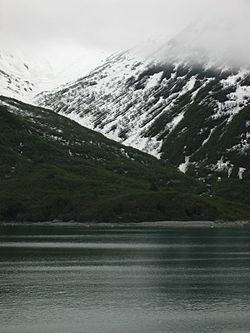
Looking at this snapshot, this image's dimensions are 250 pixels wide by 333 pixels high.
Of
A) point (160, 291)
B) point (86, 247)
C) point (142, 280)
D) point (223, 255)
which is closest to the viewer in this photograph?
point (160, 291)

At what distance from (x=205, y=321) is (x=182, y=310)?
807 centimetres

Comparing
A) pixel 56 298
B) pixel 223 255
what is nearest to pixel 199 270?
pixel 223 255

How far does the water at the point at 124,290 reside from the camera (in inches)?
3361

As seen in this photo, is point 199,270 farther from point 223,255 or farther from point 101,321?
point 101,321

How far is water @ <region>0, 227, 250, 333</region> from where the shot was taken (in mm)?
85375

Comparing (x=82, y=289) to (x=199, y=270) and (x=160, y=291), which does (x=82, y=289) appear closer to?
(x=160, y=291)

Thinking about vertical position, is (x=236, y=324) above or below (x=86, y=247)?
below

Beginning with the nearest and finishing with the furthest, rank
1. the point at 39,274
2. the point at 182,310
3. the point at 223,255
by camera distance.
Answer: the point at 182,310 < the point at 39,274 < the point at 223,255

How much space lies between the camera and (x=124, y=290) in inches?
4439

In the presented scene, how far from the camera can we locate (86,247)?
19412 cm

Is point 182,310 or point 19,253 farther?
point 19,253

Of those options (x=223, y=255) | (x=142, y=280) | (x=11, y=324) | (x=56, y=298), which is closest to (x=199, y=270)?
(x=142, y=280)

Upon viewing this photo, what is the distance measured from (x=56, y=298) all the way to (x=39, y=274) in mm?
29524

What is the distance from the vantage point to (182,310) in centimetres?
9469
